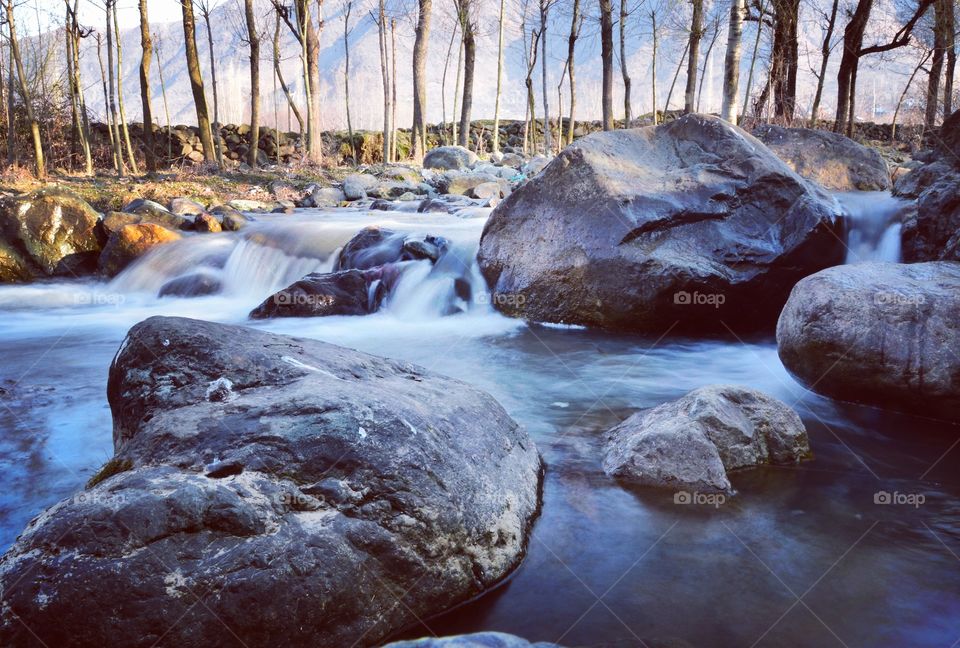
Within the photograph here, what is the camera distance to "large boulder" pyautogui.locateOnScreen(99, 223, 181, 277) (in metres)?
11.7

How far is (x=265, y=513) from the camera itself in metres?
2.62

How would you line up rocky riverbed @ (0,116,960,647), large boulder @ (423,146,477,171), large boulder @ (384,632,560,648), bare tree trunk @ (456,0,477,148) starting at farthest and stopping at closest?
bare tree trunk @ (456,0,477,148)
large boulder @ (423,146,477,171)
rocky riverbed @ (0,116,960,647)
large boulder @ (384,632,560,648)

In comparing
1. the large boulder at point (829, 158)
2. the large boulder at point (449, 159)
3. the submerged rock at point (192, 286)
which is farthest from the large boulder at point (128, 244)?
the large boulder at point (449, 159)

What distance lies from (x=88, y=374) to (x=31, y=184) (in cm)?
1320

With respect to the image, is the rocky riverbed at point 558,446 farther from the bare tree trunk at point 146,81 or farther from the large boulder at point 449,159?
the large boulder at point 449,159

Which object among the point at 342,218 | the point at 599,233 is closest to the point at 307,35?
the point at 342,218

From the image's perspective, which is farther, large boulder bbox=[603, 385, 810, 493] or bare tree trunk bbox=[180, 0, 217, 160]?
bare tree trunk bbox=[180, 0, 217, 160]

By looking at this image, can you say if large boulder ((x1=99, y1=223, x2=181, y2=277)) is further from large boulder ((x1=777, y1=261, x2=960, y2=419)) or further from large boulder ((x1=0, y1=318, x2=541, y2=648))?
large boulder ((x1=777, y1=261, x2=960, y2=419))

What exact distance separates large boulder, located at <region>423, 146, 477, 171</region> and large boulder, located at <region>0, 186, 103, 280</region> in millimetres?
13213

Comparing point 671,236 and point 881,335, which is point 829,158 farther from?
point 881,335

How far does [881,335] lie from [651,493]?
2320mm

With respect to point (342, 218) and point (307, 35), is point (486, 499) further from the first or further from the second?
point (307, 35)

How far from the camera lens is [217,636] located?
93.8 inches

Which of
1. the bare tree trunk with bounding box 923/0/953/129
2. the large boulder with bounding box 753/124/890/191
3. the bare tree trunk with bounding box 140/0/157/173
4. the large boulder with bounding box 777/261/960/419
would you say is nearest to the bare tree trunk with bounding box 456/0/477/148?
the bare tree trunk with bounding box 140/0/157/173
